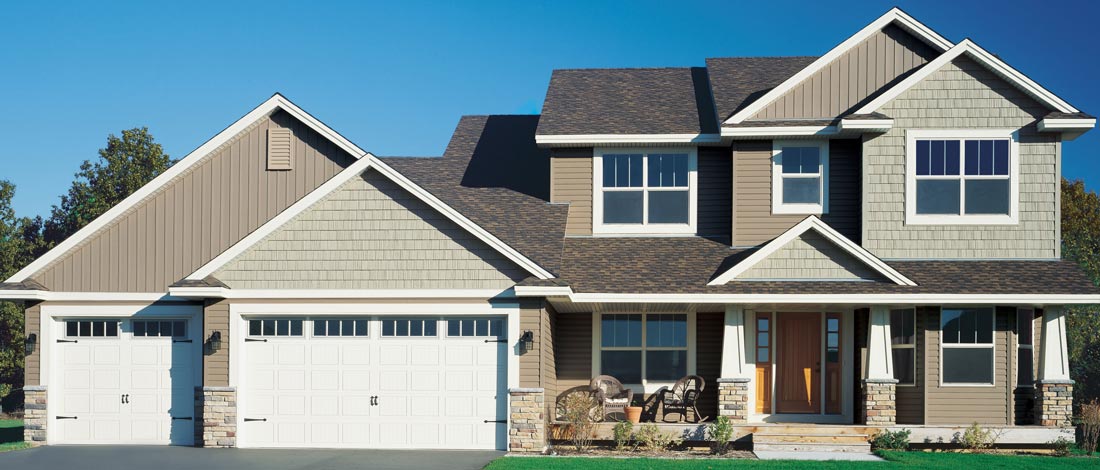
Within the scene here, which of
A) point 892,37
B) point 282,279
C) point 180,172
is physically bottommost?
point 282,279

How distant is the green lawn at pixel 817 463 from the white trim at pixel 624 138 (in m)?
6.59

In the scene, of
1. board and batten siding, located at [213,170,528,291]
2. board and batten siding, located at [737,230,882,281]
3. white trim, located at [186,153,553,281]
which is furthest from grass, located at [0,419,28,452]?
board and batten siding, located at [737,230,882,281]

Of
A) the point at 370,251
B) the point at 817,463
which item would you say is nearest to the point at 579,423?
the point at 817,463

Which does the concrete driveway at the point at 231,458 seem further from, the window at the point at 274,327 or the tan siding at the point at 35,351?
the window at the point at 274,327

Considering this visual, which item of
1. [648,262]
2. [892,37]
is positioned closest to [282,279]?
[648,262]

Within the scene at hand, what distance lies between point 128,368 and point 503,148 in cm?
905

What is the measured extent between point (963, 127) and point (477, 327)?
30.3ft

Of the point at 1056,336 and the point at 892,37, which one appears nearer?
the point at 1056,336

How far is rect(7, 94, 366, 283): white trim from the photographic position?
758 inches

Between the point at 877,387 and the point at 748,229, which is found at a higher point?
the point at 748,229

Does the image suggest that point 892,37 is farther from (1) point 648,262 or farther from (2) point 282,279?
(2) point 282,279

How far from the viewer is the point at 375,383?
713 inches

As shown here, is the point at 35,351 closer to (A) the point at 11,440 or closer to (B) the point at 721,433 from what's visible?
(A) the point at 11,440

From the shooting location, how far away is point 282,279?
1806cm
